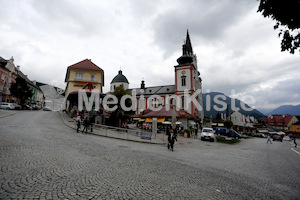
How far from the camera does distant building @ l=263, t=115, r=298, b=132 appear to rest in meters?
79.0

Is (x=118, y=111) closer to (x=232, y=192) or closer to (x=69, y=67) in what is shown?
(x=232, y=192)

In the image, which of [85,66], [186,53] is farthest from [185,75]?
[85,66]

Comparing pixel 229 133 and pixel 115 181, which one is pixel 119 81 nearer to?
pixel 229 133

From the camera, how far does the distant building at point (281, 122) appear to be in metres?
79.0

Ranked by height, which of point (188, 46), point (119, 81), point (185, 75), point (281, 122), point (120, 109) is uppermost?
point (188, 46)

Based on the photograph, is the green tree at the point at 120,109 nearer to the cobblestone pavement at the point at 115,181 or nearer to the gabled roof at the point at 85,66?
the cobblestone pavement at the point at 115,181

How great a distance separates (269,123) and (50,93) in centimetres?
11999

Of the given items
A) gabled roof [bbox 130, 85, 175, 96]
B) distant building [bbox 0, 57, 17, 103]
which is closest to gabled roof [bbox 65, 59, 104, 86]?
distant building [bbox 0, 57, 17, 103]

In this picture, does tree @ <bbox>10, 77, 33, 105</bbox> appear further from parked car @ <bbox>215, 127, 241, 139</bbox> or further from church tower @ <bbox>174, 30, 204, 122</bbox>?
parked car @ <bbox>215, 127, 241, 139</bbox>

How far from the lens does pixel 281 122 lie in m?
82.3

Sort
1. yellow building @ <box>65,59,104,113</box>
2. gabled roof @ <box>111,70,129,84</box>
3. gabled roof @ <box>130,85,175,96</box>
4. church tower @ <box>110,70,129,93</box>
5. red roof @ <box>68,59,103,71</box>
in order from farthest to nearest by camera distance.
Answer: gabled roof @ <box>111,70,129,84</box> → church tower @ <box>110,70,129,93</box> → gabled roof @ <box>130,85,175,96</box> → red roof @ <box>68,59,103,71</box> → yellow building @ <box>65,59,104,113</box>

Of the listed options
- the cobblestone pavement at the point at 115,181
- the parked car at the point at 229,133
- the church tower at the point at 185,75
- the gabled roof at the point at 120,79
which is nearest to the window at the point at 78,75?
the church tower at the point at 185,75

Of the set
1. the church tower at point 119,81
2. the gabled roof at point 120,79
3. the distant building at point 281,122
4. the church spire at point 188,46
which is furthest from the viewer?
the distant building at point 281,122

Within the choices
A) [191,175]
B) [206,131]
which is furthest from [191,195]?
[206,131]
